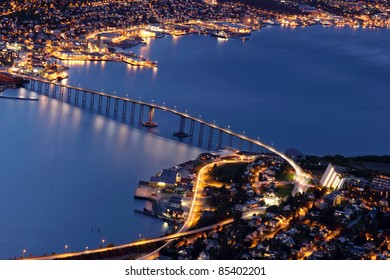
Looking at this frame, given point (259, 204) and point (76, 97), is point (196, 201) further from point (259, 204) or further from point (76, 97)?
point (76, 97)

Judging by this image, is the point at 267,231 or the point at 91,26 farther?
the point at 91,26

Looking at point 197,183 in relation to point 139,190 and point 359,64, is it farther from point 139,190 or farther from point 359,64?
point 359,64

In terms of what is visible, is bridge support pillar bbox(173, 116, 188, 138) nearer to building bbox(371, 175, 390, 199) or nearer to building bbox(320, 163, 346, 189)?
building bbox(320, 163, 346, 189)

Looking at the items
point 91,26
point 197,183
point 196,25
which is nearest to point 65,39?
point 91,26

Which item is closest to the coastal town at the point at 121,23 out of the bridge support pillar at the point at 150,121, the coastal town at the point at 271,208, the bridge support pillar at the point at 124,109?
the bridge support pillar at the point at 124,109

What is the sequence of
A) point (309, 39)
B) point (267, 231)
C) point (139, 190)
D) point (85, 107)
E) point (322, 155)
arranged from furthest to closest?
point (309, 39), point (85, 107), point (322, 155), point (139, 190), point (267, 231)

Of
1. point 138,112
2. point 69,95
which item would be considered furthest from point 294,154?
point 69,95
